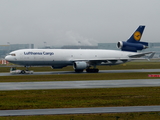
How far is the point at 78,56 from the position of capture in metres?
60.0

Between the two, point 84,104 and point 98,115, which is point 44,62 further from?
point 98,115

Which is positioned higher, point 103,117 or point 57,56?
point 57,56

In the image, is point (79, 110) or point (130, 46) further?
point (130, 46)

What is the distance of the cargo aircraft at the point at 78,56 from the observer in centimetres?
5526

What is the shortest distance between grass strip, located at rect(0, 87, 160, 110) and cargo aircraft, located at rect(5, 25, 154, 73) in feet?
92.1

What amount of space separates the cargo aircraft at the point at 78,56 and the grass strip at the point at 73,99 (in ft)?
92.1

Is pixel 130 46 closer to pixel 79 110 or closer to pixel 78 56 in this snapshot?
pixel 78 56

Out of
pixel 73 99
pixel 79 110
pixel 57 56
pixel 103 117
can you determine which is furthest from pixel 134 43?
pixel 103 117

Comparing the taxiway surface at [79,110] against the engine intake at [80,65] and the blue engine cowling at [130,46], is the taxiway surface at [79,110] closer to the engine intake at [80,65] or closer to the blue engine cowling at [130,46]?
the engine intake at [80,65]

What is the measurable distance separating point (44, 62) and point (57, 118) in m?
40.1

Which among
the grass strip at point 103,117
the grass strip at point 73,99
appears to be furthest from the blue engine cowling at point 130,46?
the grass strip at point 103,117

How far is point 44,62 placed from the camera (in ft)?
184

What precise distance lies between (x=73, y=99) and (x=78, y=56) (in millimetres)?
36795

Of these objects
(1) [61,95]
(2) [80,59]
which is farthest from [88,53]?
(1) [61,95]
